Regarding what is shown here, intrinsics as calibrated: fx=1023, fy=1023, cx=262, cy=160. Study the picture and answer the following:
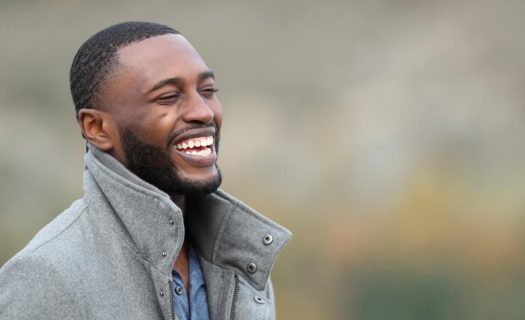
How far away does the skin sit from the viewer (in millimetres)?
2408

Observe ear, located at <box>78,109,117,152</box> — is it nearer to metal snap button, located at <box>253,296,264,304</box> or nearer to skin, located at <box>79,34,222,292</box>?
skin, located at <box>79,34,222,292</box>

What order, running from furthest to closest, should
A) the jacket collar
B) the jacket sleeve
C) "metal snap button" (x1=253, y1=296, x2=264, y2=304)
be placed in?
"metal snap button" (x1=253, y1=296, x2=264, y2=304) < the jacket collar < the jacket sleeve

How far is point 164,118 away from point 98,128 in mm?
196

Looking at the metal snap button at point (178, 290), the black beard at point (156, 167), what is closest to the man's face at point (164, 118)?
the black beard at point (156, 167)

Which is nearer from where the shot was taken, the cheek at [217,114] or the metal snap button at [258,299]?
the cheek at [217,114]

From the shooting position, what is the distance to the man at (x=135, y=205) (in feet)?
7.51

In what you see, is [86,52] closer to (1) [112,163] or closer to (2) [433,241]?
(1) [112,163]

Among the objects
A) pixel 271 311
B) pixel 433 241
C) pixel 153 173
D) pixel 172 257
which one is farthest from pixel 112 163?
pixel 433 241

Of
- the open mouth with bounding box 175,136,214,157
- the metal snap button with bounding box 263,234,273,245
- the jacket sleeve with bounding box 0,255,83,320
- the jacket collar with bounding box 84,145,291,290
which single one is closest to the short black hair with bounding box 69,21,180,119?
the jacket collar with bounding box 84,145,291,290

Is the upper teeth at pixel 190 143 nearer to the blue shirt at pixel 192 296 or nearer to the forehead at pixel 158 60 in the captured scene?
the forehead at pixel 158 60

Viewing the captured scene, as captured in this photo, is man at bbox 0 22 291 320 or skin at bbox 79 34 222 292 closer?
man at bbox 0 22 291 320

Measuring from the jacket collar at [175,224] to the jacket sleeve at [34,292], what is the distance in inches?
8.5

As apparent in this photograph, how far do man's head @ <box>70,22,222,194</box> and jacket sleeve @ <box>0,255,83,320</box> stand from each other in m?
0.34

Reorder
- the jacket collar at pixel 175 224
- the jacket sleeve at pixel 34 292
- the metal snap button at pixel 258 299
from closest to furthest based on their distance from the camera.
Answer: the jacket sleeve at pixel 34 292 < the jacket collar at pixel 175 224 < the metal snap button at pixel 258 299
